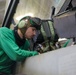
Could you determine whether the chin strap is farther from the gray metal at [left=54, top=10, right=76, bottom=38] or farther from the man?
the gray metal at [left=54, top=10, right=76, bottom=38]

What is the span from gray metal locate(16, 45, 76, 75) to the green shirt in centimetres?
6

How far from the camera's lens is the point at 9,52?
1.61 meters

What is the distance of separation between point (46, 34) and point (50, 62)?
49 cm

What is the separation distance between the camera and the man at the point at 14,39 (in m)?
1.62

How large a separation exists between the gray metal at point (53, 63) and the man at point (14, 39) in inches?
3.6

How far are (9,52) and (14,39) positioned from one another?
0.13m

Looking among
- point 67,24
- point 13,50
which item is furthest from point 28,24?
point 67,24

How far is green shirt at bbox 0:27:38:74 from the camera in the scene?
62.7 inches

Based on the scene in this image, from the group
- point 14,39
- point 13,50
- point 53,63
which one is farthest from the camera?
point 14,39

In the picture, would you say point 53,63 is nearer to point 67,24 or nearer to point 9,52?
point 67,24

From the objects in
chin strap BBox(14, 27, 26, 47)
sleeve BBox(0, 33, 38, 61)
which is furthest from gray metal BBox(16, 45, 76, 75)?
chin strap BBox(14, 27, 26, 47)

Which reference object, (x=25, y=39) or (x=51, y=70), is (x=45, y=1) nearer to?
(x=25, y=39)

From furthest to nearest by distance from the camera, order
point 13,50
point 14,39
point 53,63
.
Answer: point 14,39
point 13,50
point 53,63

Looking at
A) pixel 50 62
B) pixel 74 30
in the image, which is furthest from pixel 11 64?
pixel 74 30
